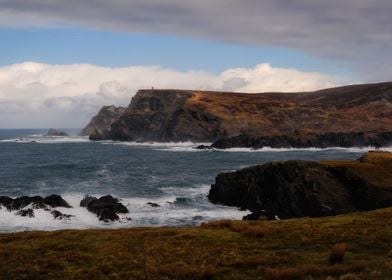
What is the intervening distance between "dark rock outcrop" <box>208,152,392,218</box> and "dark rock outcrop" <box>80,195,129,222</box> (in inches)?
556

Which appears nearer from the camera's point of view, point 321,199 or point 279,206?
point 321,199

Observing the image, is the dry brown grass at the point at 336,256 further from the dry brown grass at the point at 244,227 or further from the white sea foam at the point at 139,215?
the white sea foam at the point at 139,215

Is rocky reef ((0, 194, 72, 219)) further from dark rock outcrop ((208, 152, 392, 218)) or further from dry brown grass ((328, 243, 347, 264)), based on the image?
dry brown grass ((328, 243, 347, 264))

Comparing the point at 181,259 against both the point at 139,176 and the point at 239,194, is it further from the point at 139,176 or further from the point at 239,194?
the point at 139,176

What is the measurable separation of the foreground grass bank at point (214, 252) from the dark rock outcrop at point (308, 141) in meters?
142

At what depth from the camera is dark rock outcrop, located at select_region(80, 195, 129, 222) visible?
5441 cm

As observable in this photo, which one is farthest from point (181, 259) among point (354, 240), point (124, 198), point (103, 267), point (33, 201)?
point (124, 198)

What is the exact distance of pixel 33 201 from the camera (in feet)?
195

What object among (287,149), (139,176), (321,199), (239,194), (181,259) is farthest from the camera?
(287,149)

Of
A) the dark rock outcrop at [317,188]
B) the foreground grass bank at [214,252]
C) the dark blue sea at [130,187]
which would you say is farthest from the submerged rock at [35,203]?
the foreground grass bank at [214,252]

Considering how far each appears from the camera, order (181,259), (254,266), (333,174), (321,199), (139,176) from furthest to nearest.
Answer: (139,176)
(333,174)
(321,199)
(181,259)
(254,266)

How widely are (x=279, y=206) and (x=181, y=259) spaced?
36401 mm

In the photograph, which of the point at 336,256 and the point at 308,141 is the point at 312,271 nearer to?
the point at 336,256

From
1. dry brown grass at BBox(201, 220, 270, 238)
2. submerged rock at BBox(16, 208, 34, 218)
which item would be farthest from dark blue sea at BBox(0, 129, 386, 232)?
dry brown grass at BBox(201, 220, 270, 238)
